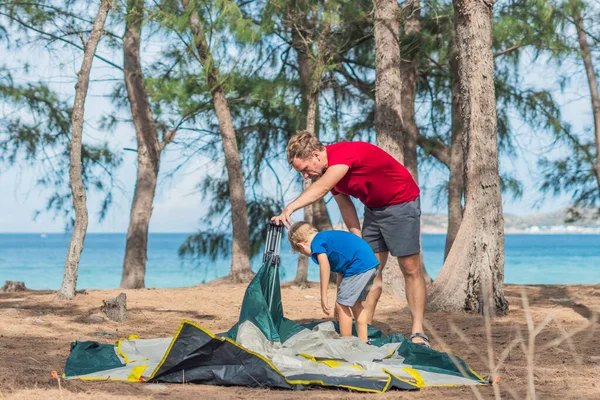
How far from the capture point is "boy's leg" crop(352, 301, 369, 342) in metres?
4.21

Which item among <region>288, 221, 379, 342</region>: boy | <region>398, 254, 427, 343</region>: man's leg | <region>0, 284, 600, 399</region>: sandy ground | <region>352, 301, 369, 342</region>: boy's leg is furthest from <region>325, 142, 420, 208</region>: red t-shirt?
<region>0, 284, 600, 399</region>: sandy ground

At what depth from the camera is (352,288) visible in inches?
161

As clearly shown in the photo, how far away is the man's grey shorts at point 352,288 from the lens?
4.08m

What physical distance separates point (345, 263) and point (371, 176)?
54cm

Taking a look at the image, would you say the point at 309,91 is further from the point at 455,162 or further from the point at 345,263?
the point at 345,263

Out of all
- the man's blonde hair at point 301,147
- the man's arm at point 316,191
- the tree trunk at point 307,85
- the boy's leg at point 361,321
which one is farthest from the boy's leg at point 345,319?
the tree trunk at point 307,85

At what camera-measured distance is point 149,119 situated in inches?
373

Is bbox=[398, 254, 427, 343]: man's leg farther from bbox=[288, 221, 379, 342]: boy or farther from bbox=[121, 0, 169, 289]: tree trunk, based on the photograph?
bbox=[121, 0, 169, 289]: tree trunk

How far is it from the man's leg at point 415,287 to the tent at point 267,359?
226mm

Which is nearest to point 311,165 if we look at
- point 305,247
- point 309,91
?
point 305,247

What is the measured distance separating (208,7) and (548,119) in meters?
5.05

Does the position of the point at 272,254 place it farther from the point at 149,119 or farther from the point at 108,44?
the point at 108,44

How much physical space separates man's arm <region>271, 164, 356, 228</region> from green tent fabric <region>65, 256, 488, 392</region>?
0.57 meters

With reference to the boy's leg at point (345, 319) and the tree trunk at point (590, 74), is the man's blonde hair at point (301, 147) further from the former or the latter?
the tree trunk at point (590, 74)
